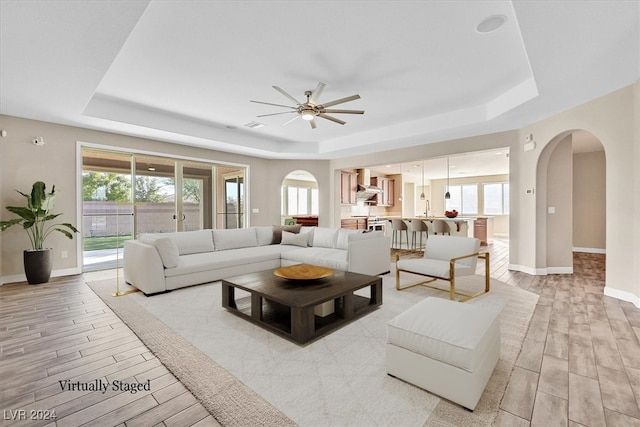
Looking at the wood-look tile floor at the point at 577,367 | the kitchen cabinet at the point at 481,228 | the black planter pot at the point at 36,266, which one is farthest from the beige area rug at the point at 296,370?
the kitchen cabinet at the point at 481,228

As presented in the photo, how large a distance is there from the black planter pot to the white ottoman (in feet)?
17.8

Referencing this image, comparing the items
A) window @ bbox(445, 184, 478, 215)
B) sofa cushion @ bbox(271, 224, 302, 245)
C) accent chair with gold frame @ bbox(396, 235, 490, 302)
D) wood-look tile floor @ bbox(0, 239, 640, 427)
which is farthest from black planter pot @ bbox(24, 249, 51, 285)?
window @ bbox(445, 184, 478, 215)

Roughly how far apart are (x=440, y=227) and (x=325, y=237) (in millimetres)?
3598

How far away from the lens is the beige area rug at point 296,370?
5.25 ft

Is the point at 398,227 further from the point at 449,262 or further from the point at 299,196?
the point at 299,196

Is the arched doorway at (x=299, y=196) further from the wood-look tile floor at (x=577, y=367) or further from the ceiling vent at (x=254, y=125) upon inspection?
the wood-look tile floor at (x=577, y=367)

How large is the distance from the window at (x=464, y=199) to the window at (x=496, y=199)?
1.37 feet

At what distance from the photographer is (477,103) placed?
4.79 meters

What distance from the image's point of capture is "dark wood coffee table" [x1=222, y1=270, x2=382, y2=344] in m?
2.46

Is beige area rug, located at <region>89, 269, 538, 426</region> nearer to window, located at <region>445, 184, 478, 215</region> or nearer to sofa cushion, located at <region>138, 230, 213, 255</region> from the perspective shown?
sofa cushion, located at <region>138, 230, 213, 255</region>

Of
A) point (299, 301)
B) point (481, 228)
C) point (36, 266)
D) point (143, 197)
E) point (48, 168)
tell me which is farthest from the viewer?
point (481, 228)

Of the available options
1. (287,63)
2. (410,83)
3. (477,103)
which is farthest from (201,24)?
(477,103)

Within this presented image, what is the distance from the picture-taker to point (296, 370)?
6.71ft

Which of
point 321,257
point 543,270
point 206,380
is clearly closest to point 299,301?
point 206,380
